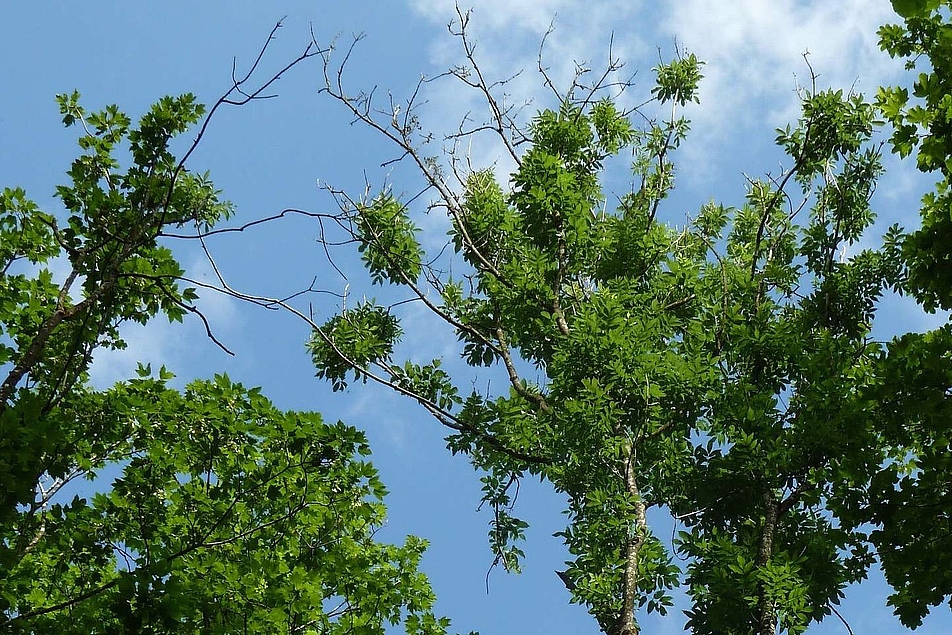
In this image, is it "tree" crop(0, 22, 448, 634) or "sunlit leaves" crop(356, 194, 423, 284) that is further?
"sunlit leaves" crop(356, 194, 423, 284)

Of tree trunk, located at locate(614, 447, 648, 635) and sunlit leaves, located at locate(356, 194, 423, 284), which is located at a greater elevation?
sunlit leaves, located at locate(356, 194, 423, 284)

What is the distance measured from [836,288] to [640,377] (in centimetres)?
477

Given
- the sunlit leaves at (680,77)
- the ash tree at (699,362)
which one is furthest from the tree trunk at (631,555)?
the sunlit leaves at (680,77)

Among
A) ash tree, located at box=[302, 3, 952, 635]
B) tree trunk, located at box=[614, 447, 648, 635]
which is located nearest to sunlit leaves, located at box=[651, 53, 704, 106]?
ash tree, located at box=[302, 3, 952, 635]

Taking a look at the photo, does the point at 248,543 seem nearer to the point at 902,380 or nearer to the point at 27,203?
the point at 27,203

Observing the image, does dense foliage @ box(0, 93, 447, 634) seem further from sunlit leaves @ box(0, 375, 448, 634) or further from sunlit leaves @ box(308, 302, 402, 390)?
sunlit leaves @ box(308, 302, 402, 390)

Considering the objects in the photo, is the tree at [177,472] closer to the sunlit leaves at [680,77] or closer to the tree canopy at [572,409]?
the tree canopy at [572,409]

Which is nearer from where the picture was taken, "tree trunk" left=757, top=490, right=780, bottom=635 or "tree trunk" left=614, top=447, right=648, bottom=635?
"tree trunk" left=614, top=447, right=648, bottom=635

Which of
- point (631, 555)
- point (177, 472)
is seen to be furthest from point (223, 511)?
point (631, 555)

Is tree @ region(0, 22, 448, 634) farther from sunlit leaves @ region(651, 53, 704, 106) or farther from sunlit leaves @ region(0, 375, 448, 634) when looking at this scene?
sunlit leaves @ region(651, 53, 704, 106)

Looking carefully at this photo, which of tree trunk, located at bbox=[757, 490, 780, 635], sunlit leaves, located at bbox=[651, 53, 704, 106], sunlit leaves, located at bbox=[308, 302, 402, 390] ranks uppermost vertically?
sunlit leaves, located at bbox=[651, 53, 704, 106]

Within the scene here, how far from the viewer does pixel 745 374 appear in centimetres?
1544

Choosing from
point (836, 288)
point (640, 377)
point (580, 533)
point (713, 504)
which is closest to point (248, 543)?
point (580, 533)

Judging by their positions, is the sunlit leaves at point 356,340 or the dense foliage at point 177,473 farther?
the sunlit leaves at point 356,340
